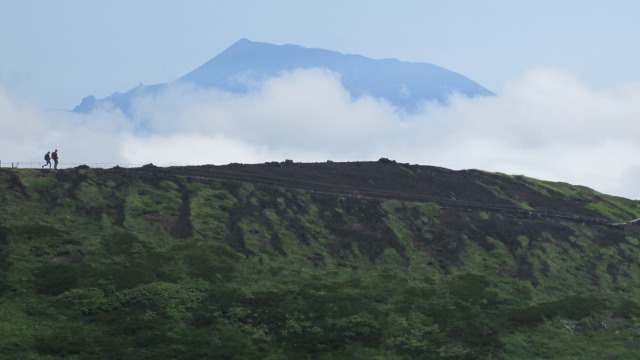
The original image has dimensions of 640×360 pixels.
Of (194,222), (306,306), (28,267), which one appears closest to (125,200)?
(194,222)

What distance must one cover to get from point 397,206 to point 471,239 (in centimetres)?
1032

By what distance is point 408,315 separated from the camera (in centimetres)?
6175

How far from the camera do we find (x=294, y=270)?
68.6m

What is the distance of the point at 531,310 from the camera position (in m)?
66.1

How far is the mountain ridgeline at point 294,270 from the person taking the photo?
53.5 meters

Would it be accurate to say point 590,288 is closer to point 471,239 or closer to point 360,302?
point 471,239

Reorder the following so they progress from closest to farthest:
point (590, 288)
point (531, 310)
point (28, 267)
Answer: point (28, 267) → point (531, 310) → point (590, 288)

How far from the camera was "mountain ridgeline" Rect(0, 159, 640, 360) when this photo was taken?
53531 mm

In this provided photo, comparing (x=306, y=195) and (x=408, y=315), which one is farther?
(x=306, y=195)

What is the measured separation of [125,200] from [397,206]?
3309 cm

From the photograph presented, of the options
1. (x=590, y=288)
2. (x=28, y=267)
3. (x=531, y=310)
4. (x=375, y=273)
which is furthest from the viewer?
(x=590, y=288)

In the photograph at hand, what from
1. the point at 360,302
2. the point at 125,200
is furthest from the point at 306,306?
the point at 125,200

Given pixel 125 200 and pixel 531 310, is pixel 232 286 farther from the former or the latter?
pixel 531 310

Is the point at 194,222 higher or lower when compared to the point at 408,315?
higher
